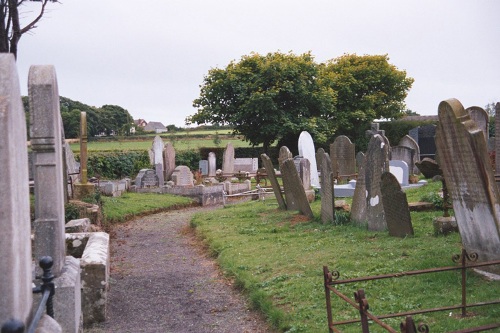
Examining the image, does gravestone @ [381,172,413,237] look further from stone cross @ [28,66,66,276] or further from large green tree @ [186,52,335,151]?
large green tree @ [186,52,335,151]

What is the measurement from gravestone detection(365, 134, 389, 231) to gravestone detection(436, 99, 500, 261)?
321cm

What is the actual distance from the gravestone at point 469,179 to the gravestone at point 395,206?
2.12 m

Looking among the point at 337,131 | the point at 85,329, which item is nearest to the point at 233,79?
the point at 337,131

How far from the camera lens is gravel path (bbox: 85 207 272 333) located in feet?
24.3

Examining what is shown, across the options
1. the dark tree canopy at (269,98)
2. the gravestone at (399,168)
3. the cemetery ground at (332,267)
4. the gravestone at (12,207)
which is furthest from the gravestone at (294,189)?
the dark tree canopy at (269,98)

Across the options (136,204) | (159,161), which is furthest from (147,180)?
(136,204)

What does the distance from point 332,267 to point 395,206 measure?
2285mm

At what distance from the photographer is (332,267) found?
28.5ft

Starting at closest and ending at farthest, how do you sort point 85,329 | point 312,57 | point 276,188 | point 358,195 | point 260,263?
point 85,329
point 260,263
point 358,195
point 276,188
point 312,57

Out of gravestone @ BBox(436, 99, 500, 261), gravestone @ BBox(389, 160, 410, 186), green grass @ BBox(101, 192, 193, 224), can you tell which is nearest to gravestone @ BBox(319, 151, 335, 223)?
gravestone @ BBox(436, 99, 500, 261)

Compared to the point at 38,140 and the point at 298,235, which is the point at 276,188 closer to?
the point at 298,235

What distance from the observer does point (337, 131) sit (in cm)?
4244

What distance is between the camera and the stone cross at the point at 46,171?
18.5ft

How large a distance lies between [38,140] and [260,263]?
16.7 ft
